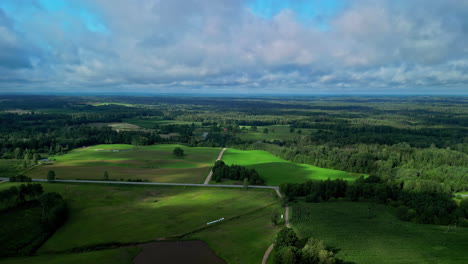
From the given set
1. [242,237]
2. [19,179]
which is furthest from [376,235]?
[19,179]

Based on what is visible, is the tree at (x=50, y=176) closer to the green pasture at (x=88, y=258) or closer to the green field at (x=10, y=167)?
the green field at (x=10, y=167)

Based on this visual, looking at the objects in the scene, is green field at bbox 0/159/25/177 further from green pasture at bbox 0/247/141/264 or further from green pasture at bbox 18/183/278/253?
green pasture at bbox 0/247/141/264

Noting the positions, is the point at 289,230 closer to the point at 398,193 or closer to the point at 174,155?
the point at 398,193

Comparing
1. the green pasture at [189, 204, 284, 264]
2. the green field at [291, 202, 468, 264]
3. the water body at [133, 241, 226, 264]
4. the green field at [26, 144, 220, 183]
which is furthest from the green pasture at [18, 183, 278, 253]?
the green field at [291, 202, 468, 264]

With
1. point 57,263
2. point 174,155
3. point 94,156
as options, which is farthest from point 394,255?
point 94,156

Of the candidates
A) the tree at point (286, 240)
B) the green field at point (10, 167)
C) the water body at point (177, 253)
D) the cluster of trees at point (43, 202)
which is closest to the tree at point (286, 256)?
the tree at point (286, 240)

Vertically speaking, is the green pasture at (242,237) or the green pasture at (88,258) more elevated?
the green pasture at (88,258)
